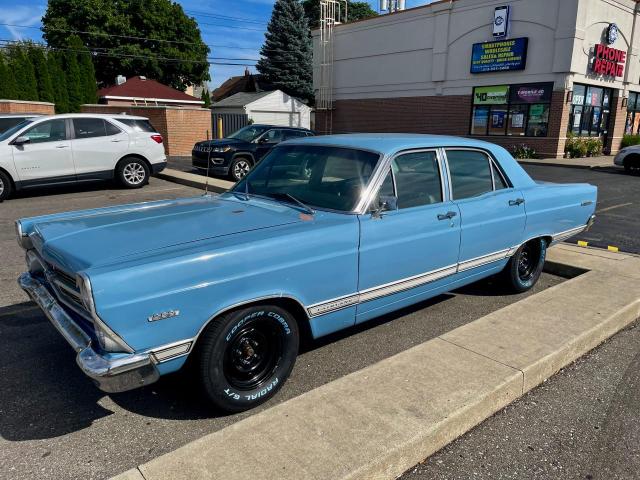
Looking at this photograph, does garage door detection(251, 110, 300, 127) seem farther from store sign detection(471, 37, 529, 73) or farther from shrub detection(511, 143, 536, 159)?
shrub detection(511, 143, 536, 159)

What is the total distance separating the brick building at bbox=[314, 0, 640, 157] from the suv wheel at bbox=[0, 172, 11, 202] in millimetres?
21411

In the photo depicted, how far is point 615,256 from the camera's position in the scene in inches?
249

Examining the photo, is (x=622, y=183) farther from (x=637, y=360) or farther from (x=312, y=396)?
(x=312, y=396)

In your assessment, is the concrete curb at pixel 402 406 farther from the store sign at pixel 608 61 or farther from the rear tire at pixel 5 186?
the store sign at pixel 608 61

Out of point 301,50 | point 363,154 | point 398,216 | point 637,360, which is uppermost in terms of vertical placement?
point 301,50

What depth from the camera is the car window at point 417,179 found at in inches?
151

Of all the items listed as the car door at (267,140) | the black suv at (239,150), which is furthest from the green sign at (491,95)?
the car door at (267,140)

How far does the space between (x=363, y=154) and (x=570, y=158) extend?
74.6 ft

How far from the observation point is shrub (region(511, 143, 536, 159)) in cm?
2342

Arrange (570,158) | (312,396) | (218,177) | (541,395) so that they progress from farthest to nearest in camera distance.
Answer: (570,158) → (218,177) → (541,395) → (312,396)

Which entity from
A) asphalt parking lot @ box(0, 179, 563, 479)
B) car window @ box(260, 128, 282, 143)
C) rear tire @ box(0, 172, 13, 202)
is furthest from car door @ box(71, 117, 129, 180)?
asphalt parking lot @ box(0, 179, 563, 479)

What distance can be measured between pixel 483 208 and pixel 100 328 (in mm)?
3261

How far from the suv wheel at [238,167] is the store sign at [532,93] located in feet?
53.0

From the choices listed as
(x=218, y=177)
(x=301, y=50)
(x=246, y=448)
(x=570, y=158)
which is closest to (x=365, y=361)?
(x=246, y=448)
